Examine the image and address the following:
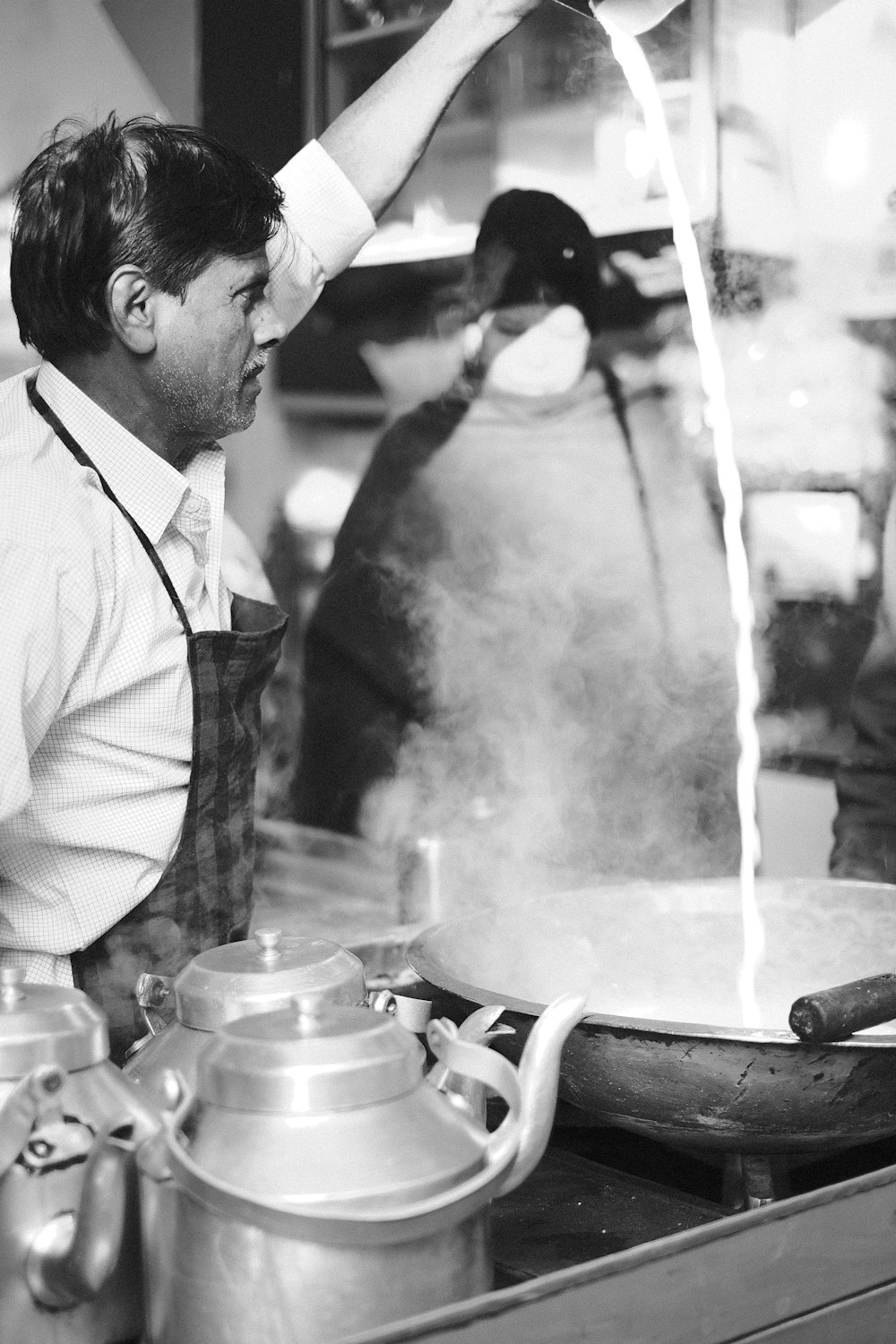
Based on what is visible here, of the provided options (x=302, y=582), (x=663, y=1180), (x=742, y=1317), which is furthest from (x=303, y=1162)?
(x=302, y=582)

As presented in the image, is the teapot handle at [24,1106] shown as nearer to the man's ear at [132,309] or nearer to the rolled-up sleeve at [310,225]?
the man's ear at [132,309]

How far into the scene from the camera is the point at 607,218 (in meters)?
3.23

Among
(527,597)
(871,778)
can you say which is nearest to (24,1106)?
Result: (871,778)

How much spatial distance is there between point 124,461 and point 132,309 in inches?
6.6

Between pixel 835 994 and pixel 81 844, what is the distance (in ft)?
2.60

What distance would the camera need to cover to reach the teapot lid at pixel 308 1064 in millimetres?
861

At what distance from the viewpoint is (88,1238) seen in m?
0.85

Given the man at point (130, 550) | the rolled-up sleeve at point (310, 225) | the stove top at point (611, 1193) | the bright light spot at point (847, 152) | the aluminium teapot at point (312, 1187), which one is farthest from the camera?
the bright light spot at point (847, 152)

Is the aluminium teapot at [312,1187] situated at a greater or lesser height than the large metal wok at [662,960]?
greater

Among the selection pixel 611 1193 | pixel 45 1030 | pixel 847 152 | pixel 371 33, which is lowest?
pixel 611 1193

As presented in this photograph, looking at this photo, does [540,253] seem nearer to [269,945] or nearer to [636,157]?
[636,157]

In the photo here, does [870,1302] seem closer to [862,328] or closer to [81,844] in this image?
[81,844]

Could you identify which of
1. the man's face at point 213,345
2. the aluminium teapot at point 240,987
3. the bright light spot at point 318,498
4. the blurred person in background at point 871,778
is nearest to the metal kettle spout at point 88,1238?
the aluminium teapot at point 240,987

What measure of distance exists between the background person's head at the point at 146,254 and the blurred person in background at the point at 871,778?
5.68ft
